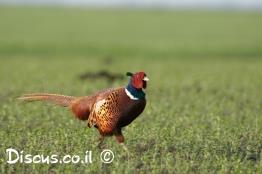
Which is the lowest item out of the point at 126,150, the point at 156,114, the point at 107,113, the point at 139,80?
the point at 126,150

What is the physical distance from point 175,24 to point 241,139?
49.6 meters

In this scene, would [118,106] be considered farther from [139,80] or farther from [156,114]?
[156,114]

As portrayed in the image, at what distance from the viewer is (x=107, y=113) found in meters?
8.62

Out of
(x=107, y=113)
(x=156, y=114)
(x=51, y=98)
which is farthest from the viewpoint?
(x=156, y=114)

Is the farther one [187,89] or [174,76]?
[174,76]

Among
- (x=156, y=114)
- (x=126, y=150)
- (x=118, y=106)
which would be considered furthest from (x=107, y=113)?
(x=156, y=114)

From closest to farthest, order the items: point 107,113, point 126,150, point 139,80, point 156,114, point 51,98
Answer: point 139,80 < point 107,113 < point 126,150 < point 51,98 < point 156,114

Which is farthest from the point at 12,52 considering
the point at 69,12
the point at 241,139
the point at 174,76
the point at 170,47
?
the point at 69,12

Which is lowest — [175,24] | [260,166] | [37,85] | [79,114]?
[260,166]

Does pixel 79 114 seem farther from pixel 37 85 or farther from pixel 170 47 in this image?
pixel 170 47

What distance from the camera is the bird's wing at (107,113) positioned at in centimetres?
858

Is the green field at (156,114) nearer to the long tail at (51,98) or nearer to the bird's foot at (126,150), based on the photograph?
the bird's foot at (126,150)

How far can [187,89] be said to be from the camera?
1803 centimetres

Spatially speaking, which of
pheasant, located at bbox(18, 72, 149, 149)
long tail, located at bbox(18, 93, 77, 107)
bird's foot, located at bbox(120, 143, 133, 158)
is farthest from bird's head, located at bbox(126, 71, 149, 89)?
long tail, located at bbox(18, 93, 77, 107)
